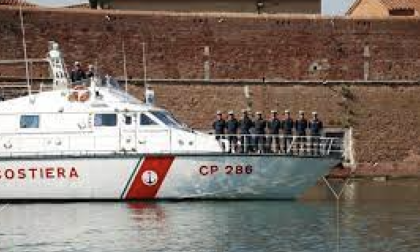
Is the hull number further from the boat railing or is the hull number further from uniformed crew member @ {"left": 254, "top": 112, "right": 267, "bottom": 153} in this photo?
uniformed crew member @ {"left": 254, "top": 112, "right": 267, "bottom": 153}

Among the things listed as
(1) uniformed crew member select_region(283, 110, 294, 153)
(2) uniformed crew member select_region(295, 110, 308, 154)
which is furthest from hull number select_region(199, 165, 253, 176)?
(2) uniformed crew member select_region(295, 110, 308, 154)

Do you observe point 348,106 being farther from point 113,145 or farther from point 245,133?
point 113,145

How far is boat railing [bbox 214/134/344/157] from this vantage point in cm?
2834

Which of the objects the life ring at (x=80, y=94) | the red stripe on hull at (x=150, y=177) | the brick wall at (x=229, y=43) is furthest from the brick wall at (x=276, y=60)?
the red stripe on hull at (x=150, y=177)

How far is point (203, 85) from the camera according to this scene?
127 feet

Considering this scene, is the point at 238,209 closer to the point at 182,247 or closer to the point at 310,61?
the point at 182,247

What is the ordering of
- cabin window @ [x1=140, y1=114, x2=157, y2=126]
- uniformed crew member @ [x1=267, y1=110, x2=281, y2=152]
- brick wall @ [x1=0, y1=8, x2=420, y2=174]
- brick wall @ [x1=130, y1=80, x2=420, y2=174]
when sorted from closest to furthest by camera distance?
cabin window @ [x1=140, y1=114, x2=157, y2=126]
uniformed crew member @ [x1=267, y1=110, x2=281, y2=152]
brick wall @ [x1=0, y1=8, x2=420, y2=174]
brick wall @ [x1=130, y1=80, x2=420, y2=174]

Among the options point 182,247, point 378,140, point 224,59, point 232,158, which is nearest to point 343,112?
point 378,140

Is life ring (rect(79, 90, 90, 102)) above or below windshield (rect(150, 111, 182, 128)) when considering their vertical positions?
above

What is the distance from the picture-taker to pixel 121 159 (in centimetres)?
2773

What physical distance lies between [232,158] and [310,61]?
40.5ft

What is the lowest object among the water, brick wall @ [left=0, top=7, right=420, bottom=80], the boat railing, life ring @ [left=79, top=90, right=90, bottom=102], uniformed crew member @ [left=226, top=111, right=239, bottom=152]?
the water

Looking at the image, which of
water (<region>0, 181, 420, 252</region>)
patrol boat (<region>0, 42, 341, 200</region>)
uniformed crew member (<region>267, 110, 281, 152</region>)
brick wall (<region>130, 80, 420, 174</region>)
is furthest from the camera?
brick wall (<region>130, 80, 420, 174</region>)

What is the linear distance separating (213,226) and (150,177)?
4515 mm
